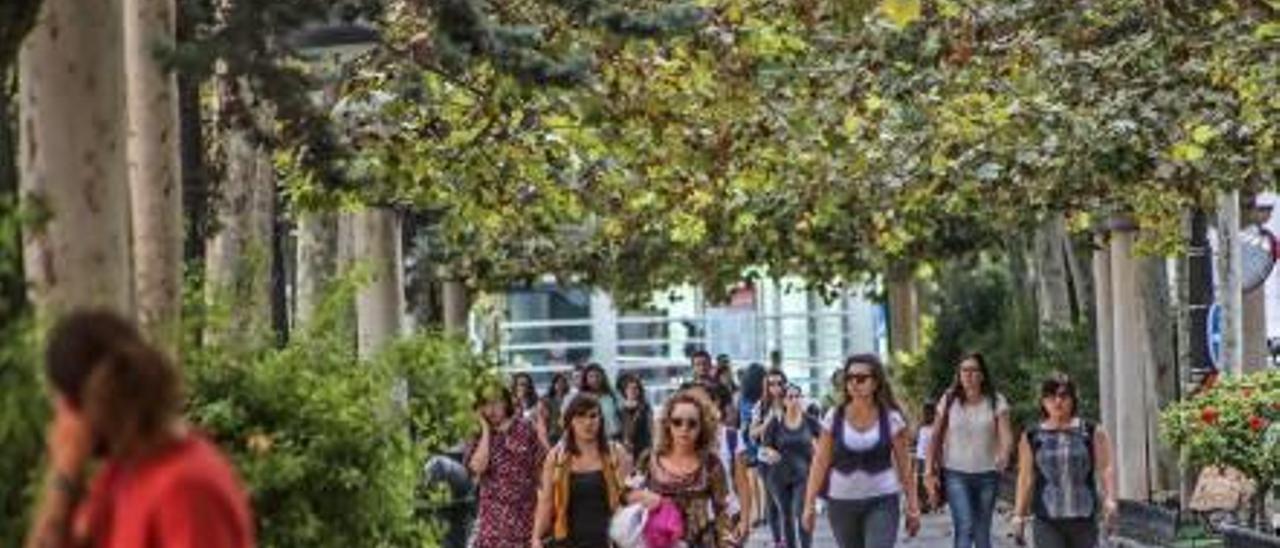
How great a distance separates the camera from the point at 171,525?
6.07m

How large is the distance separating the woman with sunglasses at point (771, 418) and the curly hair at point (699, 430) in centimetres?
912

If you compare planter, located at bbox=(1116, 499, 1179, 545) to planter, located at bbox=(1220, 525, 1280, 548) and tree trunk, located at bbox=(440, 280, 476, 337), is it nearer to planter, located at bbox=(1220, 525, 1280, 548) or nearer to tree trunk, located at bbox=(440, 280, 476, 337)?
planter, located at bbox=(1220, 525, 1280, 548)

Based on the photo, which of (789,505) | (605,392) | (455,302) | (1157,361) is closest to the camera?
(789,505)

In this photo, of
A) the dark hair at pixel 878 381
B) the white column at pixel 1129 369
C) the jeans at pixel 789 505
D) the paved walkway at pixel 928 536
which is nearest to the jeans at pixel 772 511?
the jeans at pixel 789 505

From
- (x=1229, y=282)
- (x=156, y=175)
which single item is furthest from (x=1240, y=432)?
(x=156, y=175)

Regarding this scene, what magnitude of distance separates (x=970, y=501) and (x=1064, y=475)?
236 centimetres

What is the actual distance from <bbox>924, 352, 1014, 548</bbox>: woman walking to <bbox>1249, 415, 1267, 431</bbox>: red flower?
2844mm

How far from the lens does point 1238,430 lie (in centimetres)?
2139

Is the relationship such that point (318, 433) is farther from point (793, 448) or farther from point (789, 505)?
point (789, 505)

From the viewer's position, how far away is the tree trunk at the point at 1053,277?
38.7 meters

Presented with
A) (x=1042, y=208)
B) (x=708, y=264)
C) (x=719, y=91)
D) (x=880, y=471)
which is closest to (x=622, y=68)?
(x=719, y=91)

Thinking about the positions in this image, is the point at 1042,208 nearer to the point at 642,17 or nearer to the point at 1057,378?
the point at 1057,378

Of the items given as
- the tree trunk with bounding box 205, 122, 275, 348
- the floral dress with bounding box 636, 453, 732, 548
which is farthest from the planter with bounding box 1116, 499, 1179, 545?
the floral dress with bounding box 636, 453, 732, 548

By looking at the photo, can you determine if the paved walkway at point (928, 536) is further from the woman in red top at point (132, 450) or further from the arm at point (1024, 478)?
the woman in red top at point (132, 450)
